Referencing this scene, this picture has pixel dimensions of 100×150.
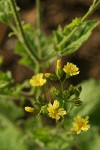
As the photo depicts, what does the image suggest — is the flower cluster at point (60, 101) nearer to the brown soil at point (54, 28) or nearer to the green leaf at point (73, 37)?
the green leaf at point (73, 37)

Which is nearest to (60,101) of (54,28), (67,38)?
(67,38)

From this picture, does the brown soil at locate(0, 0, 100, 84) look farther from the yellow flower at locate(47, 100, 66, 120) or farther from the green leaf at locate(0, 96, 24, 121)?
the yellow flower at locate(47, 100, 66, 120)

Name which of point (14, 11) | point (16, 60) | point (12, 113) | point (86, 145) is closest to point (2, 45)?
point (16, 60)

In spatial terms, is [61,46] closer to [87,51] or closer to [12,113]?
[12,113]

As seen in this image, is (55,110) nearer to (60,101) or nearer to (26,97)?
(60,101)

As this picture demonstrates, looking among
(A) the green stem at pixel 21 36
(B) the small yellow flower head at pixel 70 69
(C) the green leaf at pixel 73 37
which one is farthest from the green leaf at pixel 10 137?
(B) the small yellow flower head at pixel 70 69
